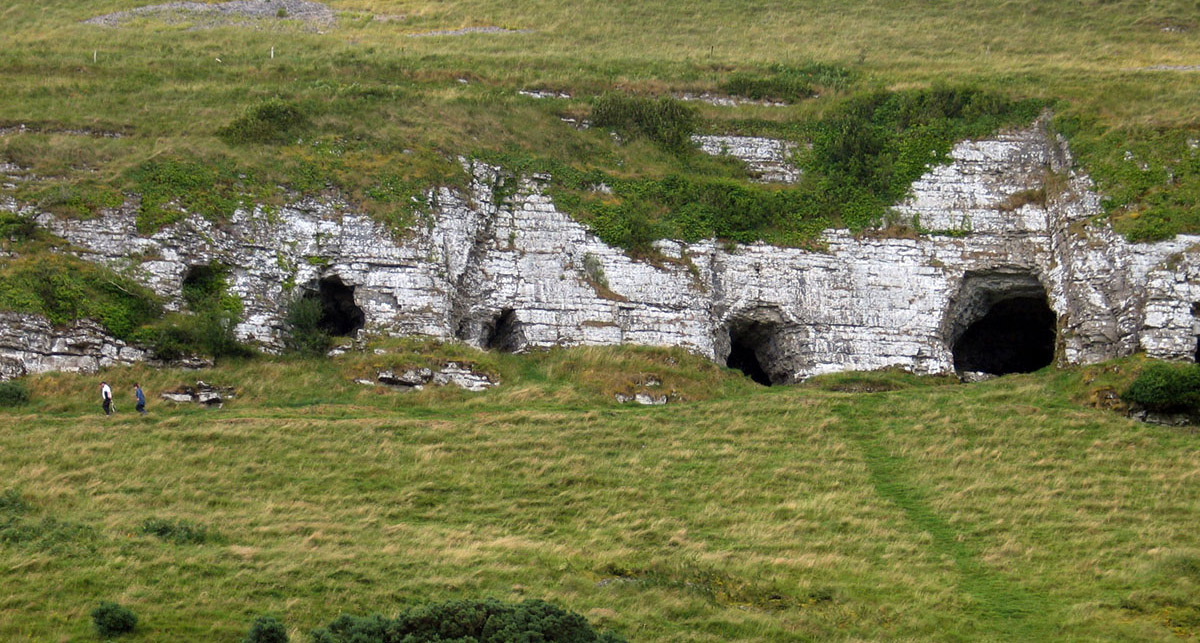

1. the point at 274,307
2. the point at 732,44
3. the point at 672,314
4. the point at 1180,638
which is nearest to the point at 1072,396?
the point at 672,314

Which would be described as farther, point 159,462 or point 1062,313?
point 1062,313

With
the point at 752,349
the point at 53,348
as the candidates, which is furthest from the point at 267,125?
the point at 752,349

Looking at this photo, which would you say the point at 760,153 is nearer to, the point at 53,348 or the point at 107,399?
the point at 107,399

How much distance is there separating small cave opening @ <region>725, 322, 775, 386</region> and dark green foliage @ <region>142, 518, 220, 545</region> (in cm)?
1805

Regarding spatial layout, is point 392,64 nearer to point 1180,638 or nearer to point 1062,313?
point 1062,313

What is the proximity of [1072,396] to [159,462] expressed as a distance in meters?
22.7

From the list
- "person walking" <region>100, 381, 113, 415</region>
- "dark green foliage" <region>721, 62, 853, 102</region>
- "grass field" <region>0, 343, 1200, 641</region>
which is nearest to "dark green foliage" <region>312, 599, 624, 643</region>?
"grass field" <region>0, 343, 1200, 641</region>

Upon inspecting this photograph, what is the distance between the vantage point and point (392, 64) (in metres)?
45.1

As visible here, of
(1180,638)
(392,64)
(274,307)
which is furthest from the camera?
(392,64)

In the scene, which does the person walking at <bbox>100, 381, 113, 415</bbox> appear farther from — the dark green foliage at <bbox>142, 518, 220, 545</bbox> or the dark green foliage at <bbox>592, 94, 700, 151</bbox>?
the dark green foliage at <bbox>592, 94, 700, 151</bbox>

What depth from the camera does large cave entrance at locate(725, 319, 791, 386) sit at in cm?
3591

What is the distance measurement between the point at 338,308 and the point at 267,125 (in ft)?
21.8

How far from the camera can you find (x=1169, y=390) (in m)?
29.7

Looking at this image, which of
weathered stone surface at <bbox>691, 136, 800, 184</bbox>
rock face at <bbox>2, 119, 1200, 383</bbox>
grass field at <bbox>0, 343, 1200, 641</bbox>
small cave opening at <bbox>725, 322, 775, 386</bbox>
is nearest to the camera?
grass field at <bbox>0, 343, 1200, 641</bbox>
